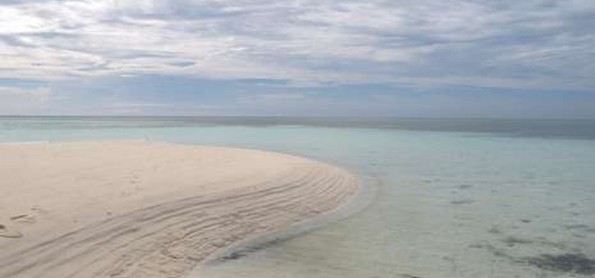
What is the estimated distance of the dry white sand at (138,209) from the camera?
880 centimetres

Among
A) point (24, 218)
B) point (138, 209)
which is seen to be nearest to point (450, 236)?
point (138, 209)

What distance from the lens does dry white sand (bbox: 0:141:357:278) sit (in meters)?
8.80

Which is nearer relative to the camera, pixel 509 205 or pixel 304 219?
pixel 304 219

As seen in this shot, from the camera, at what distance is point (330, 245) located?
1164cm

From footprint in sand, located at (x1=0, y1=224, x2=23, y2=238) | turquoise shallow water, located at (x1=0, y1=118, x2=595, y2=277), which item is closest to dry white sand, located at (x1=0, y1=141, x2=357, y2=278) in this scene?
footprint in sand, located at (x1=0, y1=224, x2=23, y2=238)

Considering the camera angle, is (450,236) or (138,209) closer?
(138,209)

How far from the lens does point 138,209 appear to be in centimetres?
1150

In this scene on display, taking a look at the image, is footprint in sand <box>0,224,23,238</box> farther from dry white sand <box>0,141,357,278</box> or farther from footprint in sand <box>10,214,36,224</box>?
footprint in sand <box>10,214,36,224</box>

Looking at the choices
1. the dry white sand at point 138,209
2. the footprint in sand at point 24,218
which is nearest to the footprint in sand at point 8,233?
the dry white sand at point 138,209

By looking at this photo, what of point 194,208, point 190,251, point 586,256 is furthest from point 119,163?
point 586,256

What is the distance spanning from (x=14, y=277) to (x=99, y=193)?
533cm

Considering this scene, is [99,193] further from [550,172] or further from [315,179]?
[550,172]

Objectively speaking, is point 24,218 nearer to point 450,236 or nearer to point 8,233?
point 8,233

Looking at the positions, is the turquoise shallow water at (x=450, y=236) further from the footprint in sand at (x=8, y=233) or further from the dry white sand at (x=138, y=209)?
the footprint in sand at (x=8, y=233)
